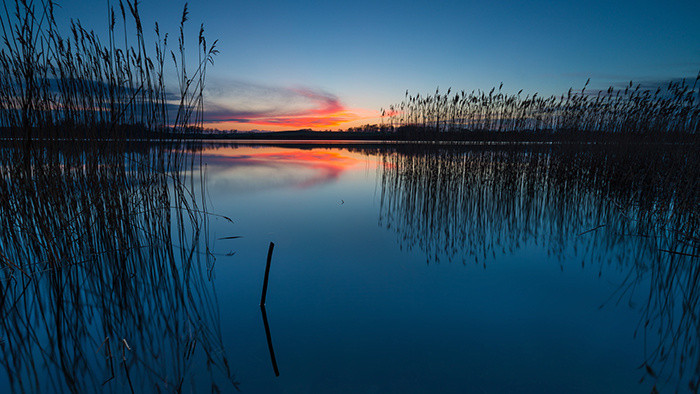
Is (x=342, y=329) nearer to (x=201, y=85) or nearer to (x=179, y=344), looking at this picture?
(x=179, y=344)

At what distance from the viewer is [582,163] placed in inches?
238

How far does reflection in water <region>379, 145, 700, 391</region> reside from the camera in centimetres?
184

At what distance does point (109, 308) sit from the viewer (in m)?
1.84

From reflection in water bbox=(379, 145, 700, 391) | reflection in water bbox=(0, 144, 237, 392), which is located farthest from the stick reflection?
reflection in water bbox=(379, 145, 700, 391)

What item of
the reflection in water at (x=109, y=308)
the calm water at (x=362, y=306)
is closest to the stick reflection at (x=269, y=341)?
the calm water at (x=362, y=306)

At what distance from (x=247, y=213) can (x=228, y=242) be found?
1.30 m

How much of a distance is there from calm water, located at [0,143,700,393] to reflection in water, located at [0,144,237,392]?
0.03ft

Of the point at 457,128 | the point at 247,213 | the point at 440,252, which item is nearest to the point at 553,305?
the point at 440,252

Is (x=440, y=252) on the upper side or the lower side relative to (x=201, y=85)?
lower

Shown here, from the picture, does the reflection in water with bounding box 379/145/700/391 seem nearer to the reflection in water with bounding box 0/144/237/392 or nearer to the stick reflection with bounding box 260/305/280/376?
the stick reflection with bounding box 260/305/280/376

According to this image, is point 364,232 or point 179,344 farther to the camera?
point 364,232

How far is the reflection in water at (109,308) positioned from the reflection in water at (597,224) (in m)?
2.08

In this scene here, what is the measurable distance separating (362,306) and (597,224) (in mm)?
3580

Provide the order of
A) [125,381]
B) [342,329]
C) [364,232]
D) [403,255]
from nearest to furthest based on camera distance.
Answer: [125,381], [342,329], [403,255], [364,232]
